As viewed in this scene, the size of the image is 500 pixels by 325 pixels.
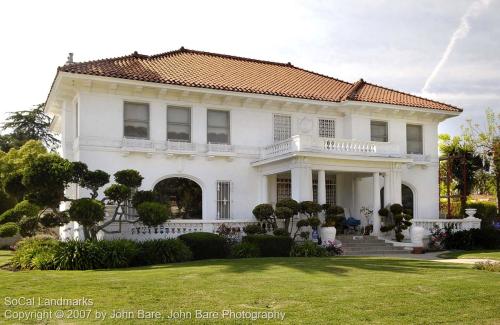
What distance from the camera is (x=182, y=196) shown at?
26891mm

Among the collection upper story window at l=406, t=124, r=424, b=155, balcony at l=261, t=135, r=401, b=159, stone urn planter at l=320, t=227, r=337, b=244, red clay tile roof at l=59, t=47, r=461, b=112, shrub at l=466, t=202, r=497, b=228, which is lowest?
stone urn planter at l=320, t=227, r=337, b=244

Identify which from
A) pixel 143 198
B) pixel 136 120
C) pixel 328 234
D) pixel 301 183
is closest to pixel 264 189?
pixel 301 183

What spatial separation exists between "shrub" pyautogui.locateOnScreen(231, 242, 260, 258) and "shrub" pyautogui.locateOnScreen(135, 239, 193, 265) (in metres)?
2.00

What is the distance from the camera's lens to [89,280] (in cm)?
1371

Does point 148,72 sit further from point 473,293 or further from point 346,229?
point 473,293

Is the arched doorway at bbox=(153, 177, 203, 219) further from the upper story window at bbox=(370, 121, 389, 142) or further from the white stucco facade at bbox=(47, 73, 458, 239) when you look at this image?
the upper story window at bbox=(370, 121, 389, 142)

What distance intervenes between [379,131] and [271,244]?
1078cm

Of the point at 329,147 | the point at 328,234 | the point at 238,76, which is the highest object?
the point at 238,76

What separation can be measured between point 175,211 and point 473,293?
54.5 ft

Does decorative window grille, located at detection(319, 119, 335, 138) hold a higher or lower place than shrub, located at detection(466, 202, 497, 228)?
higher

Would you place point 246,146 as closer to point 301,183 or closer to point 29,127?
point 301,183

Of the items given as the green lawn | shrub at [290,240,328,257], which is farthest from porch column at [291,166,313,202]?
the green lawn

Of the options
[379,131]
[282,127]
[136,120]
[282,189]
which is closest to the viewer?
[136,120]

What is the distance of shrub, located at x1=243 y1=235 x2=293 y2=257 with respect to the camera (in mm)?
21500
